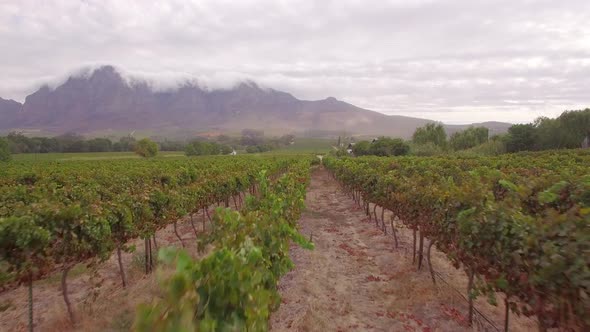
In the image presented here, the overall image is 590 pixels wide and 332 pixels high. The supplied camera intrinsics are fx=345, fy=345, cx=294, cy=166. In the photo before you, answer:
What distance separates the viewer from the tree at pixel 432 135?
81.0 meters

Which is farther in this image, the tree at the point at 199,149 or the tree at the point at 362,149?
the tree at the point at 199,149

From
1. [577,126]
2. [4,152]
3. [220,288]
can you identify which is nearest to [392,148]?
[577,126]

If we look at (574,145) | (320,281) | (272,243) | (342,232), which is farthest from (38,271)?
(574,145)

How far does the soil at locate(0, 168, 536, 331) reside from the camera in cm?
700

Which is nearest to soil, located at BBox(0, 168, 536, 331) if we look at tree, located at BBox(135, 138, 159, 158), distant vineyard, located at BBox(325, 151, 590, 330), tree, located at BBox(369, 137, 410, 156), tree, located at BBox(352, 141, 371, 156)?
distant vineyard, located at BBox(325, 151, 590, 330)

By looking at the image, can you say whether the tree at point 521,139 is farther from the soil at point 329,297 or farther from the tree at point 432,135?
the soil at point 329,297

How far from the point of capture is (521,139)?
59.5m

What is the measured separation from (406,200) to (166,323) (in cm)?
864

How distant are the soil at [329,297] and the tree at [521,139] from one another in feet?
193

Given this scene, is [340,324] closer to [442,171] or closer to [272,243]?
[272,243]

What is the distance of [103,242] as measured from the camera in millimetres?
7285

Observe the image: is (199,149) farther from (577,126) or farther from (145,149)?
(577,126)

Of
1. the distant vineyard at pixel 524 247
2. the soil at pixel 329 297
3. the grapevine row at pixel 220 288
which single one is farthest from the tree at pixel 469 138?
the grapevine row at pixel 220 288

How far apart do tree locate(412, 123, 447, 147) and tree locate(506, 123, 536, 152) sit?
20.5 meters
